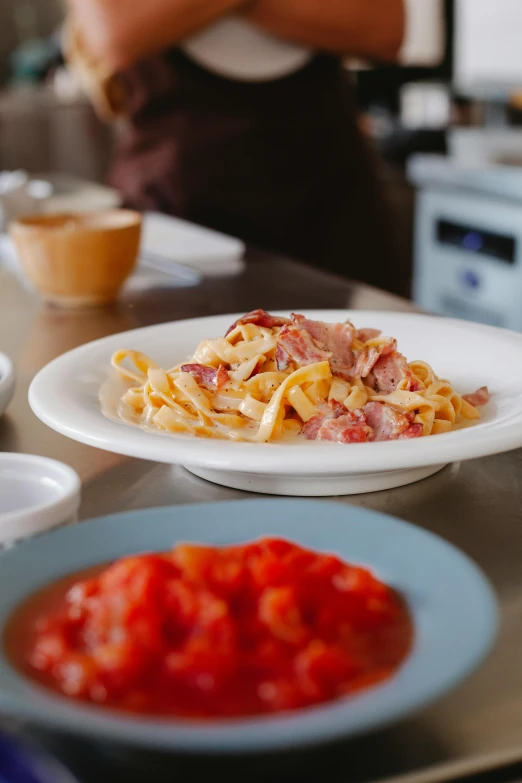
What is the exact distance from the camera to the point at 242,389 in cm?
87

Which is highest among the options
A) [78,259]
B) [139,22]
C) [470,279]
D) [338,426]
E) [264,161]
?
[139,22]

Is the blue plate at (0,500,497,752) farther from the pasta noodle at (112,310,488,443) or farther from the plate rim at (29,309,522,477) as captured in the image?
the pasta noodle at (112,310,488,443)

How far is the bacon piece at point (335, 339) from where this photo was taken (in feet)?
2.93

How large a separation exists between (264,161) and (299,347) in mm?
1481

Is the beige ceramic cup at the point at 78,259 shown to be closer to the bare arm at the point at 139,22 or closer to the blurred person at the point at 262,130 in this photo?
the bare arm at the point at 139,22

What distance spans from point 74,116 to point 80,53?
3.34 m

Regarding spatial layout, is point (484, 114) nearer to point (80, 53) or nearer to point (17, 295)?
point (80, 53)

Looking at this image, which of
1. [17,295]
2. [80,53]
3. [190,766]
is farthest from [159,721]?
[80,53]

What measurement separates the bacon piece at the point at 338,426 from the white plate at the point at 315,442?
1 centimetres

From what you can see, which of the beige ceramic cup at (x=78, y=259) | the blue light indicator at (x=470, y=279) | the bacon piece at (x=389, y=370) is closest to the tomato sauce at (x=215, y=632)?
the bacon piece at (x=389, y=370)

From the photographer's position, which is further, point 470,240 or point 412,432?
point 470,240

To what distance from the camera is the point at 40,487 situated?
2.23 feet

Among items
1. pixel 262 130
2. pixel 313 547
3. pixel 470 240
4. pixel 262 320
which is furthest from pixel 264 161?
pixel 313 547

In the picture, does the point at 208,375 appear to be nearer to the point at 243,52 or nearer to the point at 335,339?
the point at 335,339
